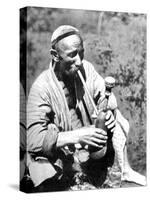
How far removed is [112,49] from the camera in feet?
34.0

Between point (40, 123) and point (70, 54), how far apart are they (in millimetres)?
996

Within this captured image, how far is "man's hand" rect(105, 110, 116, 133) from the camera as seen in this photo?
10.3 metres

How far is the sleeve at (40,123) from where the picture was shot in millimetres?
9734

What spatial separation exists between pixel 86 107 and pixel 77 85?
314 millimetres

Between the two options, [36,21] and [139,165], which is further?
[139,165]

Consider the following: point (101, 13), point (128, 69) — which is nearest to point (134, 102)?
point (128, 69)

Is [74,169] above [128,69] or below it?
below

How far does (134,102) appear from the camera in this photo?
34.7 feet

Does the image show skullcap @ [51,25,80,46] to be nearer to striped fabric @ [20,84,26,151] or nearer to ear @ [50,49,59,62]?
ear @ [50,49,59,62]

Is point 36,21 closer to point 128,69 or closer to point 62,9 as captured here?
point 62,9

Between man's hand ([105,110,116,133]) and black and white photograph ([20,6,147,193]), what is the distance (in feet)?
0.04

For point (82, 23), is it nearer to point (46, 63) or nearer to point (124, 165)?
point (46, 63)

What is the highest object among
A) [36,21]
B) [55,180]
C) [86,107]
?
[36,21]

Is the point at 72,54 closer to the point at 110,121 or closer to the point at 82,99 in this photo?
the point at 82,99
